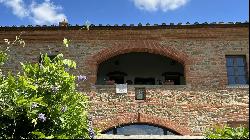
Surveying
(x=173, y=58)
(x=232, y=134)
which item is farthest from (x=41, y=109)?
(x=173, y=58)

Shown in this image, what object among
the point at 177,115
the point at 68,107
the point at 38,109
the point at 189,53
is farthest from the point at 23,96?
the point at 189,53

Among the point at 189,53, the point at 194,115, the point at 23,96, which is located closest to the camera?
the point at 23,96

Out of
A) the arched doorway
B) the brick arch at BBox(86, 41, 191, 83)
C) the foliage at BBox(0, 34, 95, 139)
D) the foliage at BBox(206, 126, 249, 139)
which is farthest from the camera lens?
the brick arch at BBox(86, 41, 191, 83)

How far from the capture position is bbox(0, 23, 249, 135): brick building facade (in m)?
14.7

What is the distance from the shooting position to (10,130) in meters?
5.84

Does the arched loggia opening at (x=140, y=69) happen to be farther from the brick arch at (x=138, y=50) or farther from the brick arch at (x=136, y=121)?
the brick arch at (x=136, y=121)

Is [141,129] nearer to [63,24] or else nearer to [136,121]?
[136,121]

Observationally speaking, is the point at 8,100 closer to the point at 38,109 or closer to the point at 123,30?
the point at 38,109

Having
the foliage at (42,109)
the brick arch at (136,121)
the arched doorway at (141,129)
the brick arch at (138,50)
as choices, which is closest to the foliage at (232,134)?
the foliage at (42,109)

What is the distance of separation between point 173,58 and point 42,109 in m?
10.5

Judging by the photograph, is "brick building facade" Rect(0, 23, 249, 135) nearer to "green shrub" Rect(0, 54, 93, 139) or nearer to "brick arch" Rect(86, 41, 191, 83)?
"brick arch" Rect(86, 41, 191, 83)

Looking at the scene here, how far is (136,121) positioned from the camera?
14.6 metres

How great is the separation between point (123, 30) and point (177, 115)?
3980 mm

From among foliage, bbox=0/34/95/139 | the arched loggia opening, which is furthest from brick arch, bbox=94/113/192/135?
foliage, bbox=0/34/95/139
